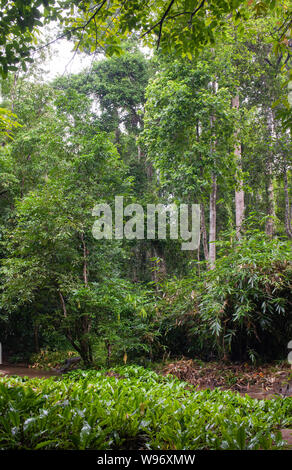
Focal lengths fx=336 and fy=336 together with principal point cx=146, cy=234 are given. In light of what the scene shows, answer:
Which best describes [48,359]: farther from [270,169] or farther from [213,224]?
[270,169]

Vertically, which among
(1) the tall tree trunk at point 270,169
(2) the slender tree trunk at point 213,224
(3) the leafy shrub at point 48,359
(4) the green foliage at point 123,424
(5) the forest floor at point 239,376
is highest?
(1) the tall tree trunk at point 270,169

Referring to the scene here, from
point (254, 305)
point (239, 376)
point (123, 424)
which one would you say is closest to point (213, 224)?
point (254, 305)

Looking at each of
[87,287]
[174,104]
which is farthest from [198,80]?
[87,287]

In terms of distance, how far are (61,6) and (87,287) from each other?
400 cm

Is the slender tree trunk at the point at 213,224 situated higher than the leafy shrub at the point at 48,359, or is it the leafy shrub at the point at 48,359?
the slender tree trunk at the point at 213,224

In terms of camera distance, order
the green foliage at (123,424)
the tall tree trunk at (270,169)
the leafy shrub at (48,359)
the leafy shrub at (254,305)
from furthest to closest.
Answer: the tall tree trunk at (270,169) < the leafy shrub at (48,359) < the leafy shrub at (254,305) < the green foliage at (123,424)

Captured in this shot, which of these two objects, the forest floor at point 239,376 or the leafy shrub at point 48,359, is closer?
the forest floor at point 239,376

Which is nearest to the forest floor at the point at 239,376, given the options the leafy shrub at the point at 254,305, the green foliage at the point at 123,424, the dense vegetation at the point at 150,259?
the dense vegetation at the point at 150,259

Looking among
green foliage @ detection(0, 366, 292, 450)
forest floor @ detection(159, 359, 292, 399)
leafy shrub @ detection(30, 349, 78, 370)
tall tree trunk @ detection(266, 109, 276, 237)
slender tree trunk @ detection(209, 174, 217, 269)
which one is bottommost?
leafy shrub @ detection(30, 349, 78, 370)

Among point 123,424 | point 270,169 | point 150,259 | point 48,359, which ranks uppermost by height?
point 270,169

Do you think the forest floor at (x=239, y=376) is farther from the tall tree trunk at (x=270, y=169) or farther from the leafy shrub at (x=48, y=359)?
the tall tree trunk at (x=270, y=169)

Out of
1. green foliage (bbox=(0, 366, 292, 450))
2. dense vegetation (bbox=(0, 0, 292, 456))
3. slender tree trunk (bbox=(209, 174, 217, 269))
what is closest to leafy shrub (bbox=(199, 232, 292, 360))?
dense vegetation (bbox=(0, 0, 292, 456))

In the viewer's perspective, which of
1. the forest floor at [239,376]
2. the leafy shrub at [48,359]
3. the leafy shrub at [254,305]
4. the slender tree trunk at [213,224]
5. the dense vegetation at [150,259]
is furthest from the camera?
the leafy shrub at [48,359]

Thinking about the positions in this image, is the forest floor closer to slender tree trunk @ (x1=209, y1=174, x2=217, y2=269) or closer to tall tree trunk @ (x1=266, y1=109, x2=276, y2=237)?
slender tree trunk @ (x1=209, y1=174, x2=217, y2=269)
